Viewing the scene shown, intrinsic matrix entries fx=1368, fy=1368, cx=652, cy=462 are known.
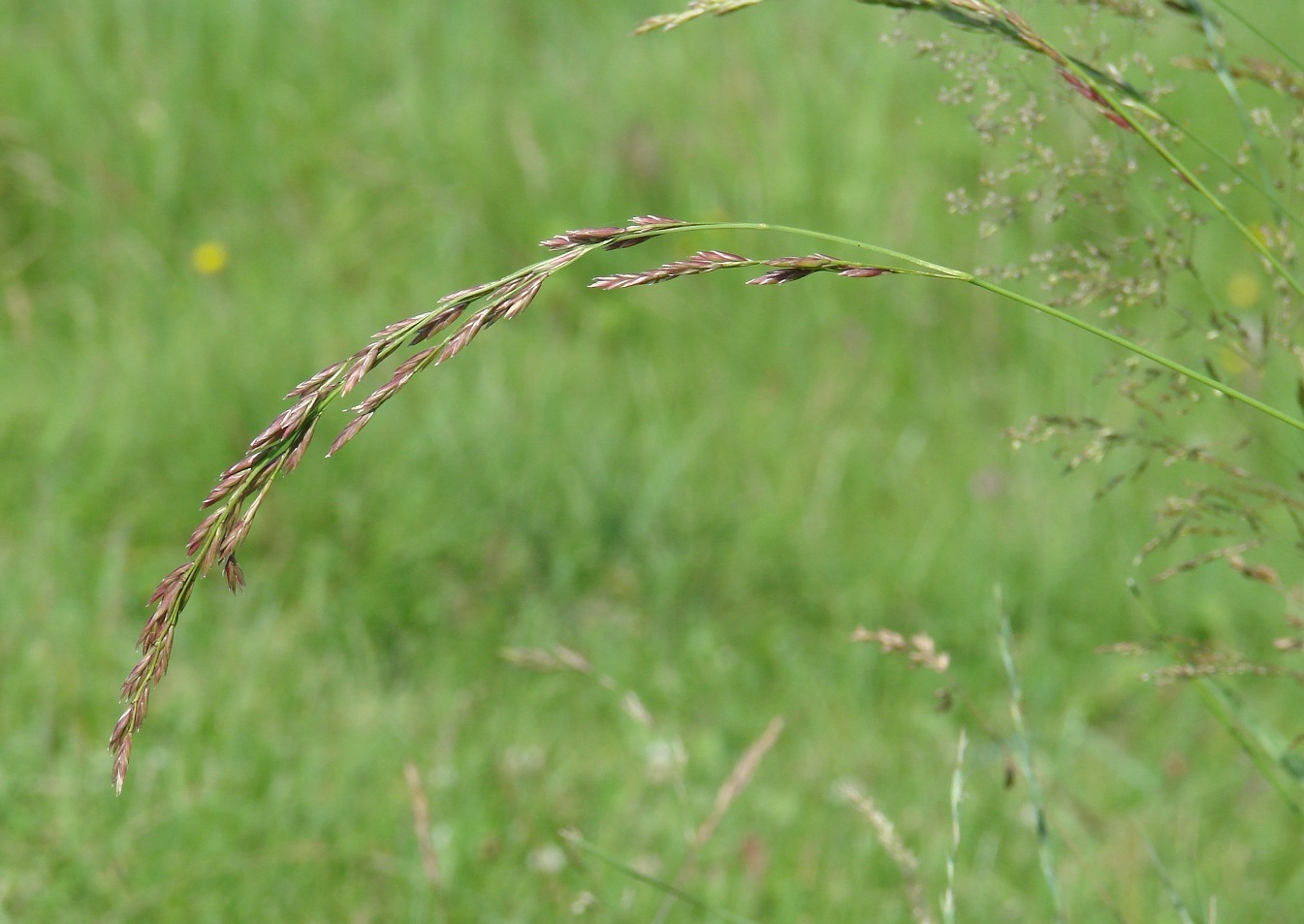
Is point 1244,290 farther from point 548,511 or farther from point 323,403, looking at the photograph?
point 323,403

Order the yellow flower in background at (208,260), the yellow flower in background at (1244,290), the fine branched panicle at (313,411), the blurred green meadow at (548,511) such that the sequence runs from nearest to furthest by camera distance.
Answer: the fine branched panicle at (313,411), the blurred green meadow at (548,511), the yellow flower in background at (208,260), the yellow flower in background at (1244,290)

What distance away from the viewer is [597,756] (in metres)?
2.65

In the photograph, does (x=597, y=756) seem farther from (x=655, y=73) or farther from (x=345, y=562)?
(x=655, y=73)

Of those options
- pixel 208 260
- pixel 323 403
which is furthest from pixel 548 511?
pixel 323 403

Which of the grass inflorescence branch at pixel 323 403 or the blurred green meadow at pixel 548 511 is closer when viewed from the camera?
the grass inflorescence branch at pixel 323 403

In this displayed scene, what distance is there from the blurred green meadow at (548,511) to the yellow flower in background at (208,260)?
0.07 feet

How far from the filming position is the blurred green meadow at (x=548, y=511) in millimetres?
2295

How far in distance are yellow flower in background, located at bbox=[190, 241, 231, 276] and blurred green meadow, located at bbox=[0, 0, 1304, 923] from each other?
2 centimetres

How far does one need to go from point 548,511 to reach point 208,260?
1364mm

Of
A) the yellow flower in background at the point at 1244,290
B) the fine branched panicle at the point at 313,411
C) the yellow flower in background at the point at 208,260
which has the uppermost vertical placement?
the fine branched panicle at the point at 313,411

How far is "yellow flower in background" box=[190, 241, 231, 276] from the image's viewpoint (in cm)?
387

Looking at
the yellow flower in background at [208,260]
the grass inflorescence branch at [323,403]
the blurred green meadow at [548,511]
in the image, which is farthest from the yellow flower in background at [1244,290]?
the grass inflorescence branch at [323,403]

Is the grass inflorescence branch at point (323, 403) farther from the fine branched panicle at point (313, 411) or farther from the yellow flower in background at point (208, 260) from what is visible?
the yellow flower in background at point (208, 260)

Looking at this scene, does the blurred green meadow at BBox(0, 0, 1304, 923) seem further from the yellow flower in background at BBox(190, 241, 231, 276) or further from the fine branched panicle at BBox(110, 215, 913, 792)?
the fine branched panicle at BBox(110, 215, 913, 792)
